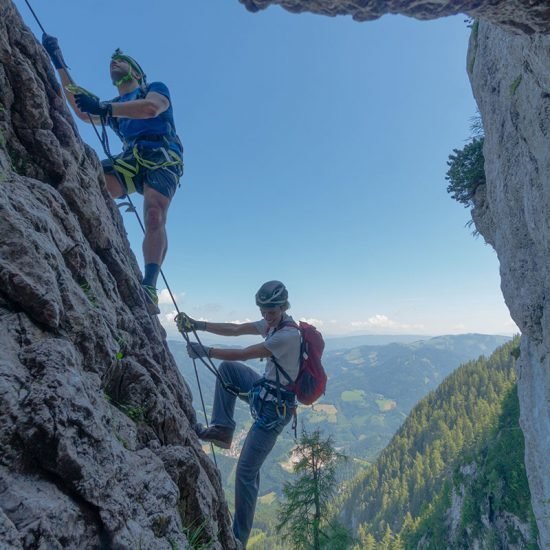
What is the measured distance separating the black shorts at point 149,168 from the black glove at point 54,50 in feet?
5.16

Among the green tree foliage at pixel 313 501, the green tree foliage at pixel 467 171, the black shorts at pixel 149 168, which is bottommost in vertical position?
the green tree foliage at pixel 313 501

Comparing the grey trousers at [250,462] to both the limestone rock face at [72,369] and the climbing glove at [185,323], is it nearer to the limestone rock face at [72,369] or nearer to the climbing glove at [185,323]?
the limestone rock face at [72,369]

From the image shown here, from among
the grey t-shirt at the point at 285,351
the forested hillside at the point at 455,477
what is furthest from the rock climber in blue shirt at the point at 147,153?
the forested hillside at the point at 455,477

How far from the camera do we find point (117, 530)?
241cm

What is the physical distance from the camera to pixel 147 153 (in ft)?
20.7

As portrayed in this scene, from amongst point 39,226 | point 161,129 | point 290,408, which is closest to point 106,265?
point 39,226

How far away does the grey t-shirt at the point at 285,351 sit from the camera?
6.28m

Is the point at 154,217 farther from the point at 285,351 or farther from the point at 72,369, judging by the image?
the point at 72,369

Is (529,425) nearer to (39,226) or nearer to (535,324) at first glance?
(535,324)

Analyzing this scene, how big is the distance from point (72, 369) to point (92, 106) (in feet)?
14.2

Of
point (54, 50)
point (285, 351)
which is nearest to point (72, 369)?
point (285, 351)

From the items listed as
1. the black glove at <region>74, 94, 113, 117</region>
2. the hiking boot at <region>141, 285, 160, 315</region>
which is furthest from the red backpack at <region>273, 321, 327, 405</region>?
the black glove at <region>74, 94, 113, 117</region>

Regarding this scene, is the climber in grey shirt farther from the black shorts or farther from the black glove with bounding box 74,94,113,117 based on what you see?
the black glove with bounding box 74,94,113,117

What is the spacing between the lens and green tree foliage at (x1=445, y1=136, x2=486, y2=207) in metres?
17.7
